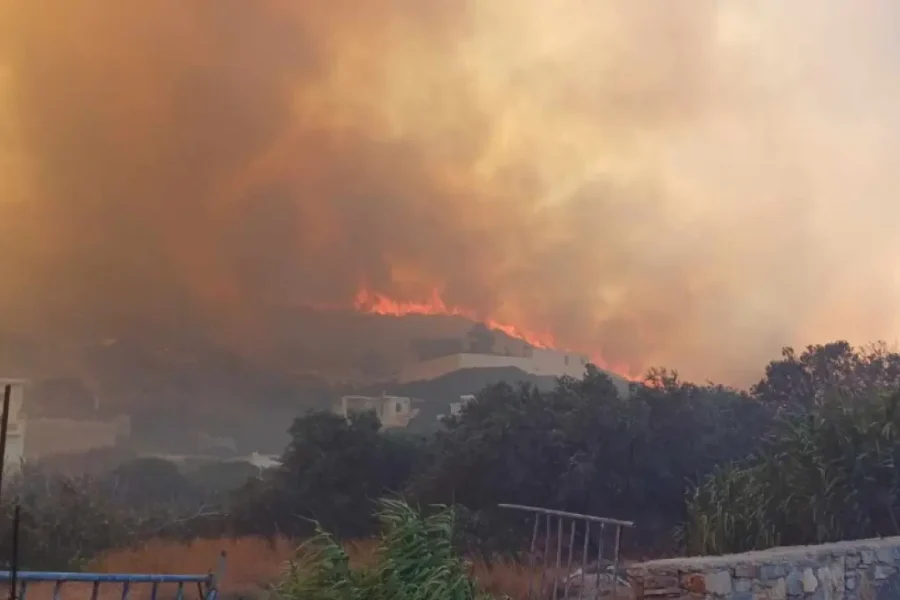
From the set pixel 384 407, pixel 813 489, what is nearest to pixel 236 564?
pixel 384 407

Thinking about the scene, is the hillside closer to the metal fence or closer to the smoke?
the smoke

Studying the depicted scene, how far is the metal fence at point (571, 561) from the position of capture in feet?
14.1

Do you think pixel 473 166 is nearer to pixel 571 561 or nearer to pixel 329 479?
pixel 329 479

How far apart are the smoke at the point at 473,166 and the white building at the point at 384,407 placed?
651 mm

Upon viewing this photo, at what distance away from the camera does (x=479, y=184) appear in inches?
236

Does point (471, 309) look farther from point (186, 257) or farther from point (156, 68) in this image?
point (156, 68)

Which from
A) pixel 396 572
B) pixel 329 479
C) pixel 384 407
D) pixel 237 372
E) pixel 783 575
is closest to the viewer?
pixel 396 572

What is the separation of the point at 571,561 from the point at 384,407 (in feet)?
4.98

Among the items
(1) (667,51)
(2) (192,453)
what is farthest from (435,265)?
(1) (667,51)

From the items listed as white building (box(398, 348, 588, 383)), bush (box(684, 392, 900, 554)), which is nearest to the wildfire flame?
white building (box(398, 348, 588, 383))

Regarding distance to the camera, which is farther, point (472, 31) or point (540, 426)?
point (472, 31)

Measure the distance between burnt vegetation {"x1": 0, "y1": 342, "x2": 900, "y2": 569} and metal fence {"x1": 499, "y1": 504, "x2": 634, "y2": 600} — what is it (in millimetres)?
140

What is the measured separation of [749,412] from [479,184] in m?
2.58

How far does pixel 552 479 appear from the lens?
214 inches
